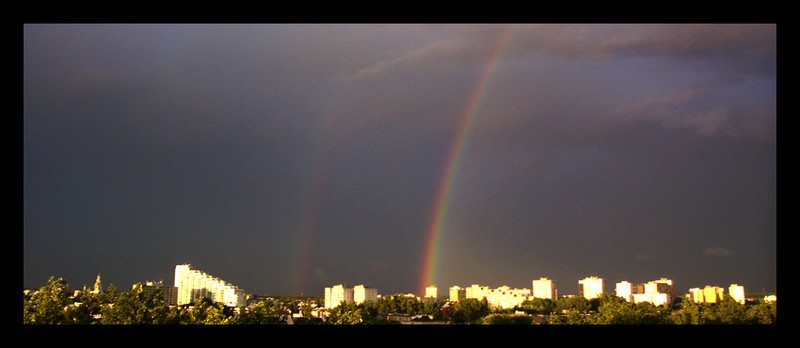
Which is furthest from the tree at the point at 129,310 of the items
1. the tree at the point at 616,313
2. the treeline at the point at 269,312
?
the tree at the point at 616,313

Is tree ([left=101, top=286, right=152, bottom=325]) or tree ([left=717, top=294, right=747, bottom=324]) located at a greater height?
tree ([left=101, top=286, right=152, bottom=325])

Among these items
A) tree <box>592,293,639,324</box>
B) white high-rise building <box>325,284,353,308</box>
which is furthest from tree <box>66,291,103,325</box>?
tree <box>592,293,639,324</box>

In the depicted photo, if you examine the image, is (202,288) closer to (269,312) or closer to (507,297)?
(269,312)

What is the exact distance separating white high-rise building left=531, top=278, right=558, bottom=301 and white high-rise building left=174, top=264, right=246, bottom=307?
9.74m

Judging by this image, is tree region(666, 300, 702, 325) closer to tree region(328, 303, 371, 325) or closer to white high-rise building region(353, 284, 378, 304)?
tree region(328, 303, 371, 325)

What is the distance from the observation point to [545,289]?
25.4 meters

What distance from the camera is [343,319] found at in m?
18.2

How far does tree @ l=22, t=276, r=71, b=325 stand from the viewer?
1532cm

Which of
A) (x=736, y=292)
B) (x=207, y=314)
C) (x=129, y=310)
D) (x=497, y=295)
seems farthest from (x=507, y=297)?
(x=129, y=310)
